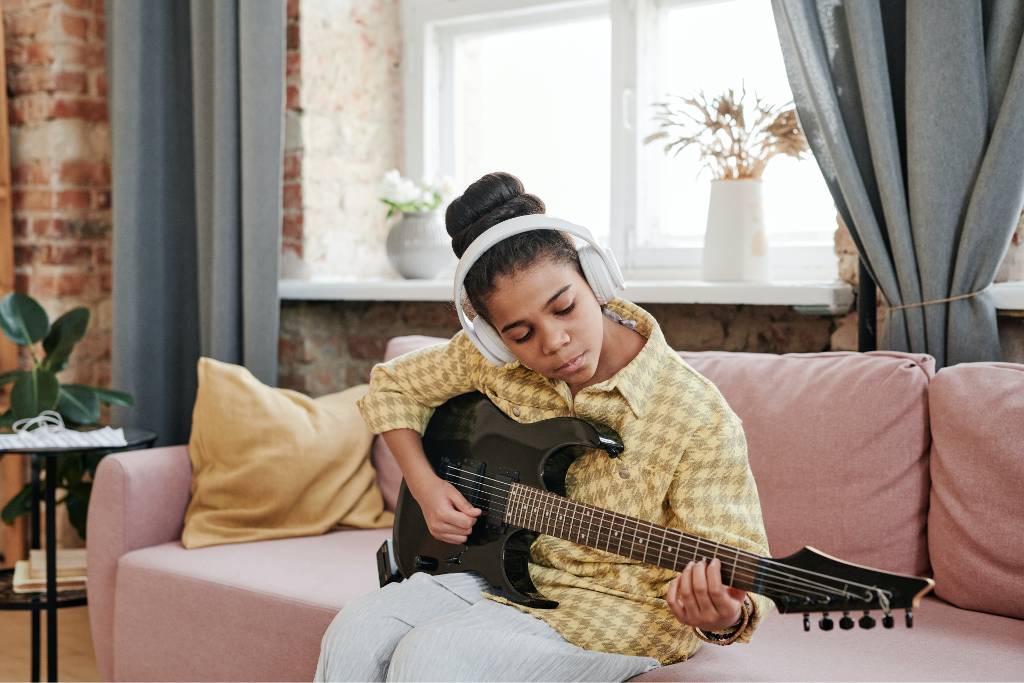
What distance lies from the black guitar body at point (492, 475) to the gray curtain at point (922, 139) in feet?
2.95

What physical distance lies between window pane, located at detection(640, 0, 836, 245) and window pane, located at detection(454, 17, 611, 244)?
197mm

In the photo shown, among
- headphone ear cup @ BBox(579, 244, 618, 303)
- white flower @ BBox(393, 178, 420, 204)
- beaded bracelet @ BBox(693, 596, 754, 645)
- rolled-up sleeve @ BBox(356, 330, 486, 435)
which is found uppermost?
white flower @ BBox(393, 178, 420, 204)

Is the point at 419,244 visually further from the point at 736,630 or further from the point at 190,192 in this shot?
the point at 736,630

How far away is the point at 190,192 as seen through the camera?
3.11m

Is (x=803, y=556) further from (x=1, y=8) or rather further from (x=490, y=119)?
(x=1, y=8)

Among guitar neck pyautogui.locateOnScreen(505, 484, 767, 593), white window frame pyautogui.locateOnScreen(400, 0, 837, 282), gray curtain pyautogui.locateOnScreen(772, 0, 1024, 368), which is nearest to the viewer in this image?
guitar neck pyautogui.locateOnScreen(505, 484, 767, 593)

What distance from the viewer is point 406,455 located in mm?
1593

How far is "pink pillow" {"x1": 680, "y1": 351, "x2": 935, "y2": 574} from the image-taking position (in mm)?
1748

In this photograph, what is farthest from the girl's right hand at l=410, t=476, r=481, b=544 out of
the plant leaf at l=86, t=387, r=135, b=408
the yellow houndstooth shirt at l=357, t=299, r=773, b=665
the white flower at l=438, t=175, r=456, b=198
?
the white flower at l=438, t=175, r=456, b=198

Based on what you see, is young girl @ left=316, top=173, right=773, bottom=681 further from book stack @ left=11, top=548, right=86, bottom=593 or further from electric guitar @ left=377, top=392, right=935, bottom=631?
book stack @ left=11, top=548, right=86, bottom=593

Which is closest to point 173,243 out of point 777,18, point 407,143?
point 407,143

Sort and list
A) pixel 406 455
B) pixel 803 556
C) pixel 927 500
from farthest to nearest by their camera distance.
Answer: pixel 927 500 < pixel 406 455 < pixel 803 556

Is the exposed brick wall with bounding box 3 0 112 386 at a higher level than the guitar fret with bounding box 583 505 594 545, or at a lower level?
higher

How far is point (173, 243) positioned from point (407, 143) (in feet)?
2.67
